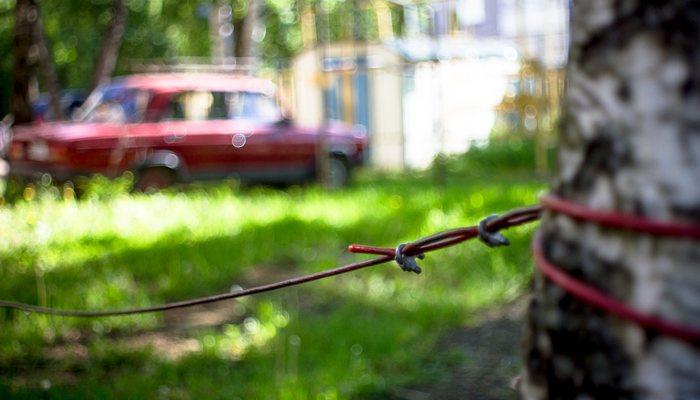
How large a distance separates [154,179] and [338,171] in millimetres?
3100

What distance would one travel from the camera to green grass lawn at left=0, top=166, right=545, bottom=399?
4500 millimetres

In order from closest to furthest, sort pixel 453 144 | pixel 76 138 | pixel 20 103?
pixel 76 138 < pixel 20 103 < pixel 453 144

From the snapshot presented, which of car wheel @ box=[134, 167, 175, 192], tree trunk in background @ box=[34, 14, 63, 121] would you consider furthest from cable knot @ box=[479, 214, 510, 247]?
tree trunk in background @ box=[34, 14, 63, 121]

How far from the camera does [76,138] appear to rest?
1150 cm

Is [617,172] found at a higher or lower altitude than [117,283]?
higher

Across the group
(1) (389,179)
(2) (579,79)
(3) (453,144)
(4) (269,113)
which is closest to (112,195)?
(4) (269,113)

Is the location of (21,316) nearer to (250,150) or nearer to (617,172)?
(617,172)

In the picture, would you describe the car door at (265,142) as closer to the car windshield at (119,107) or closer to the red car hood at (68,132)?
the car windshield at (119,107)

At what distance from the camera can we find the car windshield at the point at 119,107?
1227cm

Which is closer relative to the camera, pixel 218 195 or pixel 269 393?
pixel 269 393

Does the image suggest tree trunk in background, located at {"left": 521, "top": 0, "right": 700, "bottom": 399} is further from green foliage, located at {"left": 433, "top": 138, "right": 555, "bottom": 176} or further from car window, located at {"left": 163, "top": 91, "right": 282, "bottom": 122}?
green foliage, located at {"left": 433, "top": 138, "right": 555, "bottom": 176}

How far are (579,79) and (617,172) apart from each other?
13 cm

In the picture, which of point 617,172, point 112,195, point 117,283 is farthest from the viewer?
point 112,195

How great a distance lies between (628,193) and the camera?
41.2 inches
